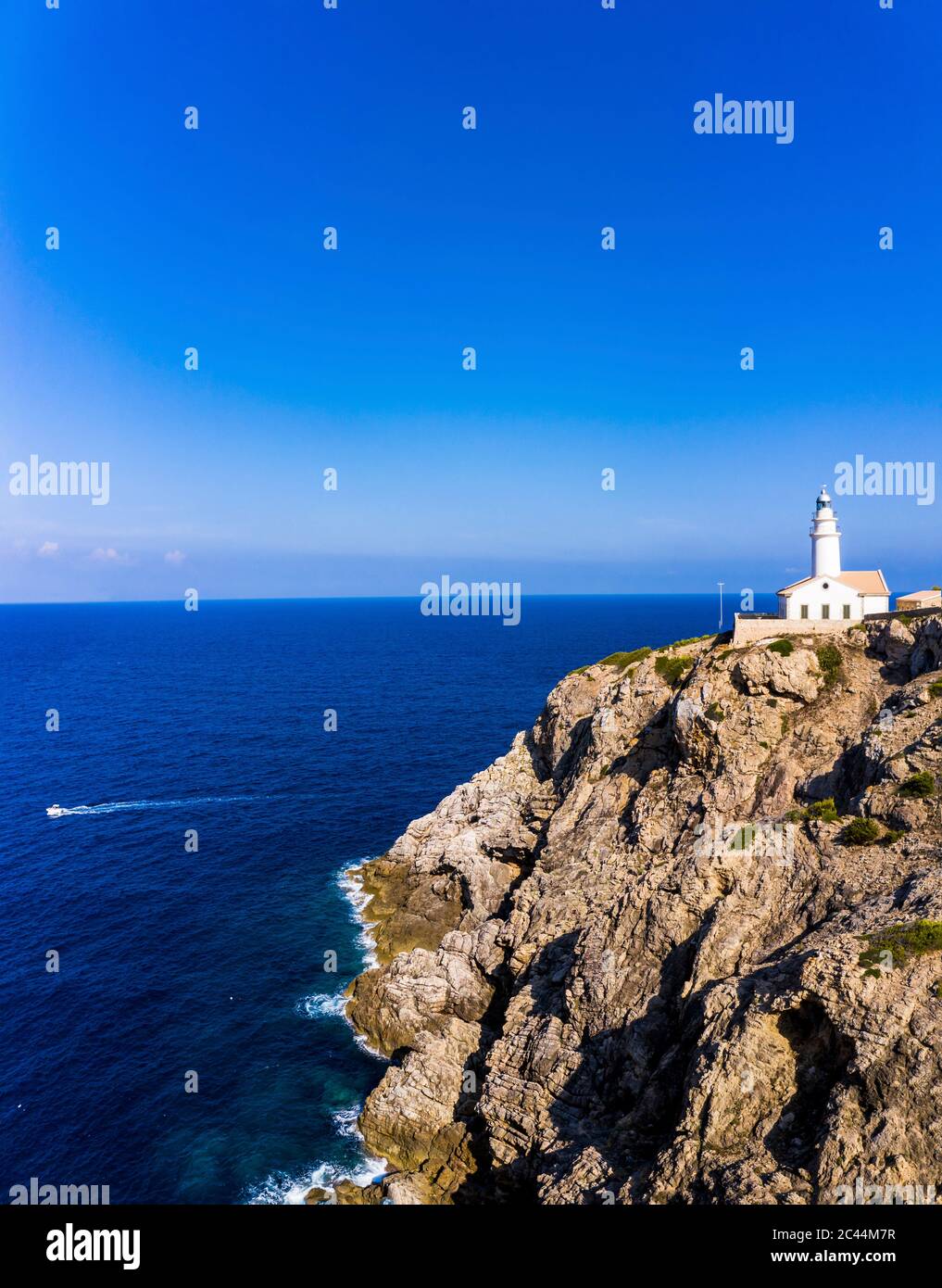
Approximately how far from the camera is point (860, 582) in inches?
2247

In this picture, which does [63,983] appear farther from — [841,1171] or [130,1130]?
[841,1171]

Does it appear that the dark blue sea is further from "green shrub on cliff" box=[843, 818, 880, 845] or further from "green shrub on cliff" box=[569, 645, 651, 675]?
"green shrub on cliff" box=[843, 818, 880, 845]

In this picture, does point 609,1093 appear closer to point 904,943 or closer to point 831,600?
point 904,943

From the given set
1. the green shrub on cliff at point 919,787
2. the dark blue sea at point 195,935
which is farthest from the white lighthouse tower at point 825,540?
the dark blue sea at point 195,935

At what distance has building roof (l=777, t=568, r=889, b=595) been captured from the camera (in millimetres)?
55344

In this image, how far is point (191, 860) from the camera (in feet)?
229

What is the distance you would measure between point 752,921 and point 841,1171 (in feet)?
39.6

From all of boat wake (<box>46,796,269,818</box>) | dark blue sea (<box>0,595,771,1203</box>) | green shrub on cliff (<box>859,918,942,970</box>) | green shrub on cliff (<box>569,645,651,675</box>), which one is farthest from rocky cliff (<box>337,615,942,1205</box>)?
boat wake (<box>46,796,269,818</box>)

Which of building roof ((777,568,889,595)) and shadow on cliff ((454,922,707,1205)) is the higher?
building roof ((777,568,889,595))

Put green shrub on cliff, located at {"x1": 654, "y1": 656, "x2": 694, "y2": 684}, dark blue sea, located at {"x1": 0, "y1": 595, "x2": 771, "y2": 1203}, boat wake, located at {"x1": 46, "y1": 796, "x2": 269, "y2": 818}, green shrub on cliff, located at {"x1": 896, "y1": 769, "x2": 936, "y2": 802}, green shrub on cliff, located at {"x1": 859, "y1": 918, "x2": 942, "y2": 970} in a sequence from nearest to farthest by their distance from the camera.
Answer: green shrub on cliff, located at {"x1": 859, "y1": 918, "x2": 942, "y2": 970} < green shrub on cliff, located at {"x1": 896, "y1": 769, "x2": 936, "y2": 802} < dark blue sea, located at {"x1": 0, "y1": 595, "x2": 771, "y2": 1203} < green shrub on cliff, located at {"x1": 654, "y1": 656, "x2": 694, "y2": 684} < boat wake, located at {"x1": 46, "y1": 796, "x2": 269, "y2": 818}

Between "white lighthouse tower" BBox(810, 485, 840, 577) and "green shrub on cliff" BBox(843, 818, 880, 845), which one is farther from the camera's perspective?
"white lighthouse tower" BBox(810, 485, 840, 577)

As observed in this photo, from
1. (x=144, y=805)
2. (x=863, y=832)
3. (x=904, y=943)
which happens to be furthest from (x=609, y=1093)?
(x=144, y=805)

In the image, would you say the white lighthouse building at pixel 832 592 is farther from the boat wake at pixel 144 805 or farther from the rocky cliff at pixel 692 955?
the boat wake at pixel 144 805
